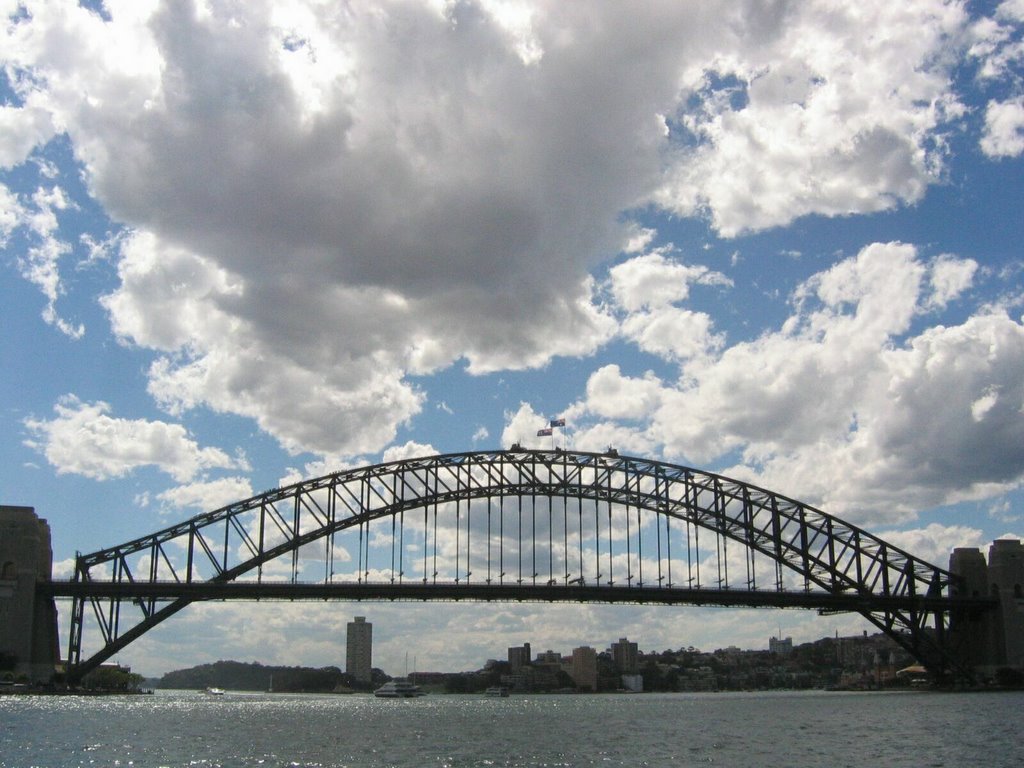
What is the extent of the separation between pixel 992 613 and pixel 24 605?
84057mm

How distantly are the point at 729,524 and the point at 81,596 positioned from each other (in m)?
57.2

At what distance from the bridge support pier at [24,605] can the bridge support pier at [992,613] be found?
81125mm

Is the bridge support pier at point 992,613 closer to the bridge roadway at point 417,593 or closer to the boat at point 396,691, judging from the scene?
the bridge roadway at point 417,593

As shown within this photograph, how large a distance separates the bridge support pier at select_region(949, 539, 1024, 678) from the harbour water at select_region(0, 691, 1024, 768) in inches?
954

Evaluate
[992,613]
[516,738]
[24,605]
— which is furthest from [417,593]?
Answer: [992,613]

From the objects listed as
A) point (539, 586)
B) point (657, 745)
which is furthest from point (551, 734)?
point (539, 586)

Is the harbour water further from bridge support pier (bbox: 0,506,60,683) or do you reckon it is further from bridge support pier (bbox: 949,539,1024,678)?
bridge support pier (bbox: 949,539,1024,678)

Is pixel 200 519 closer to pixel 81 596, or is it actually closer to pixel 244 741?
pixel 81 596

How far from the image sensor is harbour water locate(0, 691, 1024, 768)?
46969 millimetres

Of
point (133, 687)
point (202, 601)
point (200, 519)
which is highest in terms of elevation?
point (200, 519)

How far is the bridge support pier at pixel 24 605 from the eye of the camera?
9075cm

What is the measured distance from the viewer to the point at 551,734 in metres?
61.8

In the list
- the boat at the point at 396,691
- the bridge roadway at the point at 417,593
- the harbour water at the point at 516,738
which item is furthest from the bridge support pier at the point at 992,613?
the boat at the point at 396,691

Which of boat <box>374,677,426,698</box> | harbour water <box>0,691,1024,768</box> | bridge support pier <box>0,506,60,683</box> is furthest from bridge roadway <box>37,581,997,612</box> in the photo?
boat <box>374,677,426,698</box>
